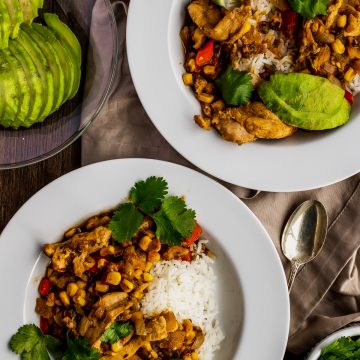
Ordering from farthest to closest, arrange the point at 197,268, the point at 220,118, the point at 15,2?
the point at 197,268 < the point at 220,118 < the point at 15,2

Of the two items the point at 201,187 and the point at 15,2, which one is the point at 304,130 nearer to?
the point at 201,187

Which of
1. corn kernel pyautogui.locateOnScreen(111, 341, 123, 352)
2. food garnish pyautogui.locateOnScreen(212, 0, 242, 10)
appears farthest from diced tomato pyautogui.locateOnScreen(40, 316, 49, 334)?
food garnish pyautogui.locateOnScreen(212, 0, 242, 10)

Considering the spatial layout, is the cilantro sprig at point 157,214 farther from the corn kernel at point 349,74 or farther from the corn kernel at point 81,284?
the corn kernel at point 349,74

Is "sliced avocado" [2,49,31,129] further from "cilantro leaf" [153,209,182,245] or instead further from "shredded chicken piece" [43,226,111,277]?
"cilantro leaf" [153,209,182,245]

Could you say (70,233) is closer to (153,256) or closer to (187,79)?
(153,256)

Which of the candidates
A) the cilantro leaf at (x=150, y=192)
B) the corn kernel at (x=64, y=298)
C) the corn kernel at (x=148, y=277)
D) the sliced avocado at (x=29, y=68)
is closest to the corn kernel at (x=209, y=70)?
the cilantro leaf at (x=150, y=192)

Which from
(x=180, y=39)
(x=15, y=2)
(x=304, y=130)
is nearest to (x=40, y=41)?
(x=15, y=2)

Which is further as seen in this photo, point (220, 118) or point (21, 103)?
point (220, 118)
